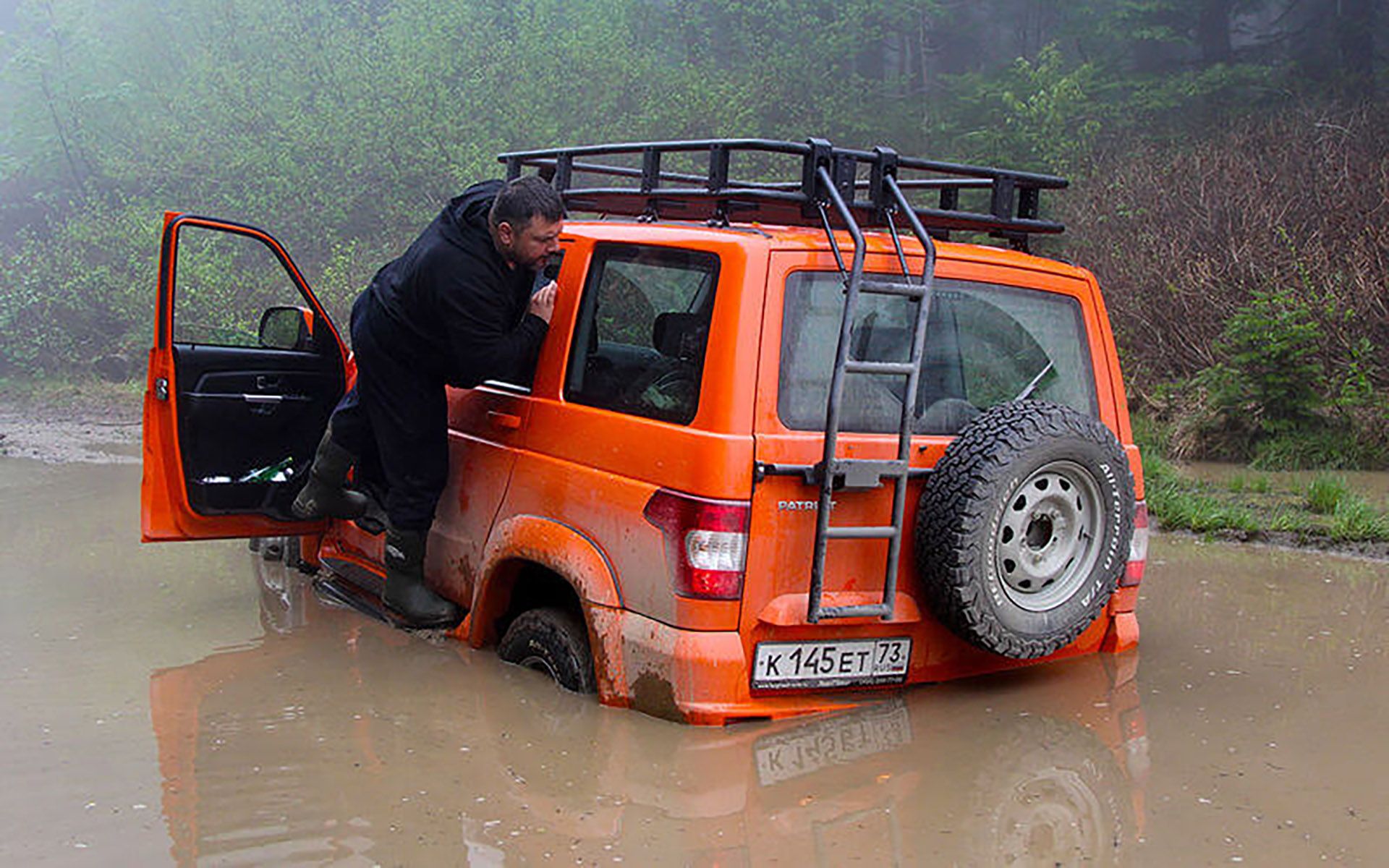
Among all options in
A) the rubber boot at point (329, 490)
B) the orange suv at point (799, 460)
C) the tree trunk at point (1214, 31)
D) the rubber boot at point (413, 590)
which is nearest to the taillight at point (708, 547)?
the orange suv at point (799, 460)

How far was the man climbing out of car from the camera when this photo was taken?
4.89 metres

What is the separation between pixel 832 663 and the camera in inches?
174

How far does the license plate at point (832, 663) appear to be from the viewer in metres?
4.31

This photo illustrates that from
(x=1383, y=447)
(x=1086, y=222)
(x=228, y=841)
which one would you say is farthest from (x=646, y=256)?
(x=1086, y=222)

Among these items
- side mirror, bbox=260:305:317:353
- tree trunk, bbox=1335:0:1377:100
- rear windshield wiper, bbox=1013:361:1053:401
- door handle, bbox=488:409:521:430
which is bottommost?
door handle, bbox=488:409:521:430

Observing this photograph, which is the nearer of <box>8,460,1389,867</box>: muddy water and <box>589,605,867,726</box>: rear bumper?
<box>8,460,1389,867</box>: muddy water

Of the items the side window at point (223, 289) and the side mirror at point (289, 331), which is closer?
the side mirror at point (289, 331)

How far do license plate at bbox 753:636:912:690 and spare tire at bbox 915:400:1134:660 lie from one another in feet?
0.74

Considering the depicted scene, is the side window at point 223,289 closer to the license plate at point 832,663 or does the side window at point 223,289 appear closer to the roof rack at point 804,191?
the roof rack at point 804,191

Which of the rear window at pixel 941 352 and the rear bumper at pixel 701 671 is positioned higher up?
the rear window at pixel 941 352

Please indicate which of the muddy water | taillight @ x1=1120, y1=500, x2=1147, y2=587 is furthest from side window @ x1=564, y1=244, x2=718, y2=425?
taillight @ x1=1120, y1=500, x2=1147, y2=587

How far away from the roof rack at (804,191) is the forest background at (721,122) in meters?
7.03

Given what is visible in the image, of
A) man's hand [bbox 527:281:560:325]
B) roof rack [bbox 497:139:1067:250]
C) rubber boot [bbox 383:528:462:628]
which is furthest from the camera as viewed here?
rubber boot [bbox 383:528:462:628]

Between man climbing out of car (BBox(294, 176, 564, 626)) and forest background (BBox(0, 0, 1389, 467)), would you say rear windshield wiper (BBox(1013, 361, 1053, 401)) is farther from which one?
forest background (BBox(0, 0, 1389, 467))
